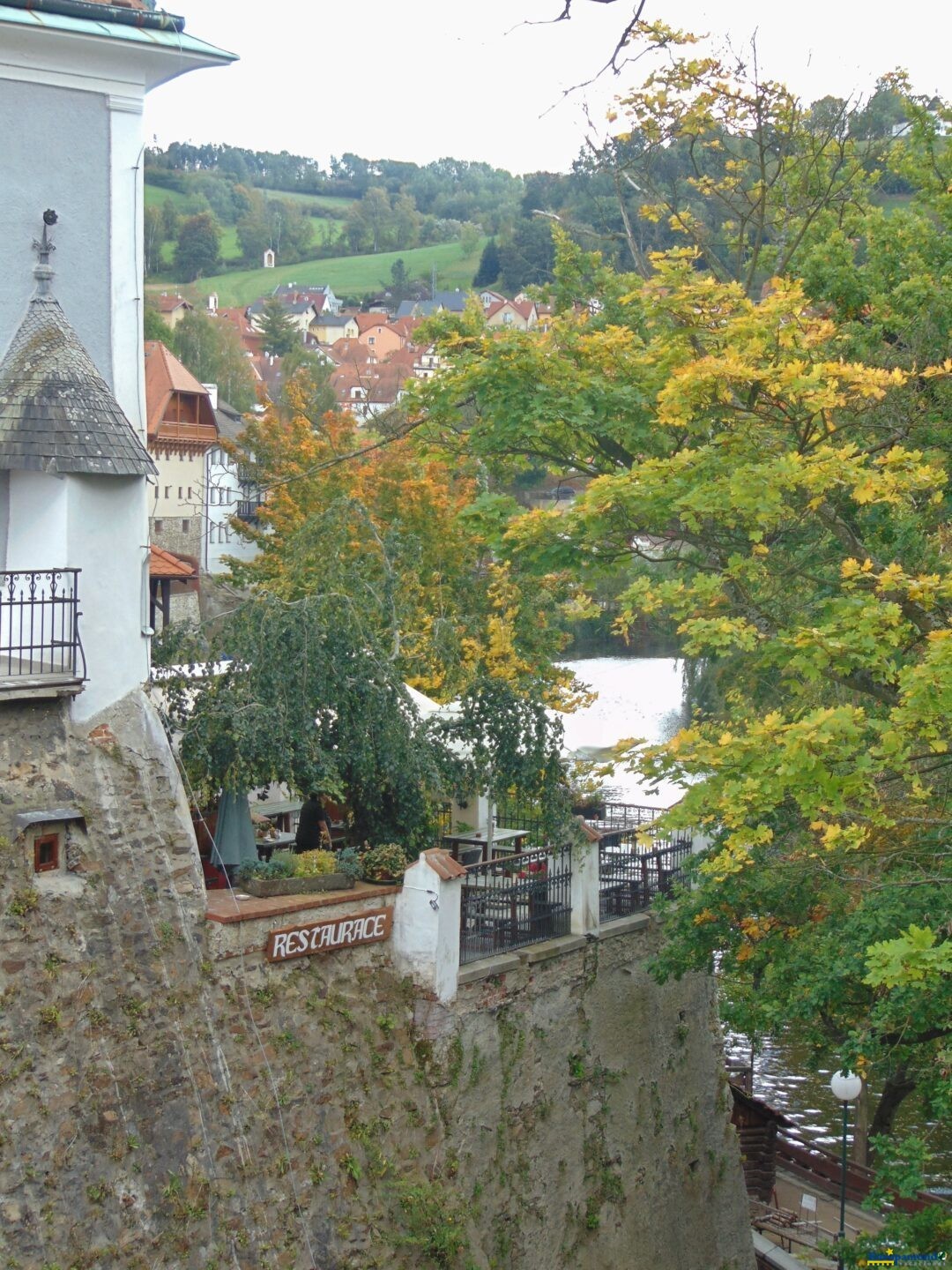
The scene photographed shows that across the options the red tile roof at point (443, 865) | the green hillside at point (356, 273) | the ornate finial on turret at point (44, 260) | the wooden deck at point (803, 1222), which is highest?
Result: the green hillside at point (356, 273)

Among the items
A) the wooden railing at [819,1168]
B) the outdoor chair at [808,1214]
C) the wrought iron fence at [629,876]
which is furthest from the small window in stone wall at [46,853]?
the wooden railing at [819,1168]

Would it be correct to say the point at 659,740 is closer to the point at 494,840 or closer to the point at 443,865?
the point at 494,840

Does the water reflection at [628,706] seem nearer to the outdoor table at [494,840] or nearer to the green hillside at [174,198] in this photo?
the outdoor table at [494,840]

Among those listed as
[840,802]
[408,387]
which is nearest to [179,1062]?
[840,802]

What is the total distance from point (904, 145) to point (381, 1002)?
994cm

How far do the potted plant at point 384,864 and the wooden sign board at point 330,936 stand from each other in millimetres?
279

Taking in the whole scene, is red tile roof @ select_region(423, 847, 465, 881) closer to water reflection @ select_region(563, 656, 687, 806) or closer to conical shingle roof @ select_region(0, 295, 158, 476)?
conical shingle roof @ select_region(0, 295, 158, 476)

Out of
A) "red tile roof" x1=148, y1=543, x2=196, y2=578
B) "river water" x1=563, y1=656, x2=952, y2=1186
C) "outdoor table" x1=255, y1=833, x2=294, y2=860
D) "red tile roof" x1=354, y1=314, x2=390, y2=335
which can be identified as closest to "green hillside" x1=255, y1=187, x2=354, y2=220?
"red tile roof" x1=354, y1=314, x2=390, y2=335

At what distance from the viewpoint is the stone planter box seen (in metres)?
10.9

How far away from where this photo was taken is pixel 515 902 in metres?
12.8

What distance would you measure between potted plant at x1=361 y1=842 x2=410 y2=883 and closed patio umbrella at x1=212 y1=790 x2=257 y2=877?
2.81ft

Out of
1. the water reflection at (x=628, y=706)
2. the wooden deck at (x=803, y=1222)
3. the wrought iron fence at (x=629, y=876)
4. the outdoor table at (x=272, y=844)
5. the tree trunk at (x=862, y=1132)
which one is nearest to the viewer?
the outdoor table at (x=272, y=844)

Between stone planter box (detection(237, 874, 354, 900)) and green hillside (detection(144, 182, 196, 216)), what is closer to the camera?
stone planter box (detection(237, 874, 354, 900))

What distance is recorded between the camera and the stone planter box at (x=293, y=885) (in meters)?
10.9
